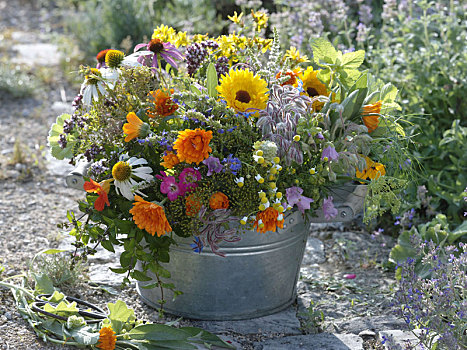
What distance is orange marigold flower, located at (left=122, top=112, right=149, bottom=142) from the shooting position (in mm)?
2031

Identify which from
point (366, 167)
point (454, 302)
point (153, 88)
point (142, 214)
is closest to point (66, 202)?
point (153, 88)

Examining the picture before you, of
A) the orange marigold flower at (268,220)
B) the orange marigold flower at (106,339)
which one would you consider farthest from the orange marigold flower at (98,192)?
the orange marigold flower at (268,220)

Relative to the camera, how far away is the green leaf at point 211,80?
213 cm

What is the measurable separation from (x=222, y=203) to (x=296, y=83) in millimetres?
602

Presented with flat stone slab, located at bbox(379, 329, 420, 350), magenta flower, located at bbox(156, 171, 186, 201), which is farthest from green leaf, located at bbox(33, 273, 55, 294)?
flat stone slab, located at bbox(379, 329, 420, 350)

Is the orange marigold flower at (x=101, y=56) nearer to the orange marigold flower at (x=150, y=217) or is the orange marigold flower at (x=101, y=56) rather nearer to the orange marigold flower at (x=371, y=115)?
the orange marigold flower at (x=150, y=217)

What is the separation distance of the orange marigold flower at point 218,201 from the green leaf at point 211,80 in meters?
0.39

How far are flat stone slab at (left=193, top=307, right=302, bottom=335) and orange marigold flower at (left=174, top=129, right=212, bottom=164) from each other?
2.30 feet

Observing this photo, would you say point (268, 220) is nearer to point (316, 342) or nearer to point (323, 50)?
point (316, 342)

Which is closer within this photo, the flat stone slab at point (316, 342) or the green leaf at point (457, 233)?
the flat stone slab at point (316, 342)

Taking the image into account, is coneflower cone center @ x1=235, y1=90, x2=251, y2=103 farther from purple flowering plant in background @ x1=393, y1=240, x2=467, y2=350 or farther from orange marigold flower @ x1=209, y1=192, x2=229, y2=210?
purple flowering plant in background @ x1=393, y1=240, x2=467, y2=350

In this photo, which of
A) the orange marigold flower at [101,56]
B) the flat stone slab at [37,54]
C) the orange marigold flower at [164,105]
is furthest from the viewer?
the flat stone slab at [37,54]

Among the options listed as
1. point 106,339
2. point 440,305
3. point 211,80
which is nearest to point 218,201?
point 211,80

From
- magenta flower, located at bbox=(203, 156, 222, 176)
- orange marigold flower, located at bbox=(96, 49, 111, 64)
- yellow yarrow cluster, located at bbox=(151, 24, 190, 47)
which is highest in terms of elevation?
yellow yarrow cluster, located at bbox=(151, 24, 190, 47)
